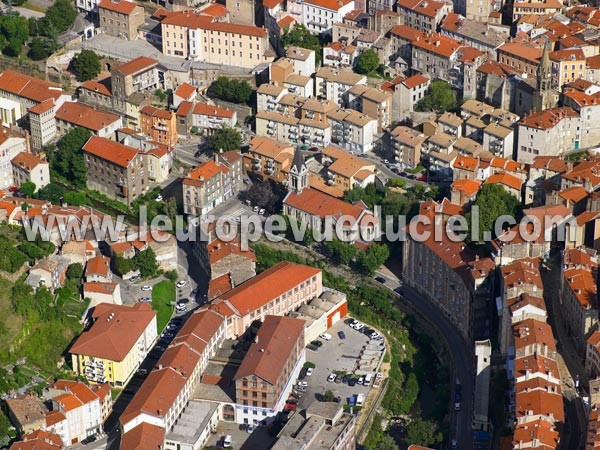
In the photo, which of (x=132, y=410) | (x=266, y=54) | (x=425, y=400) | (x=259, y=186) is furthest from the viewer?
(x=266, y=54)

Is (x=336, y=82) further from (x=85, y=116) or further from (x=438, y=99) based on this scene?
(x=85, y=116)

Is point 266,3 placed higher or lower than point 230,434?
→ higher

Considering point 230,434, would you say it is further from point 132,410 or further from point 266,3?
point 266,3

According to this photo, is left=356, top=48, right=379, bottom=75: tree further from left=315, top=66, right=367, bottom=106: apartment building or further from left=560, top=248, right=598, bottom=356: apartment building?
left=560, top=248, right=598, bottom=356: apartment building

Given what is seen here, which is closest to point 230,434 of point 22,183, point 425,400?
point 425,400

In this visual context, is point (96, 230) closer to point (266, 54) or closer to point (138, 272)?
point (138, 272)

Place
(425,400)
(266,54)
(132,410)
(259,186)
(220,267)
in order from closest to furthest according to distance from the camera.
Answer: (132,410) → (425,400) → (220,267) → (259,186) → (266,54)

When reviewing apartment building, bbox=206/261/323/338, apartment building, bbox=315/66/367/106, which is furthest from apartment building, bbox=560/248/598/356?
apartment building, bbox=315/66/367/106

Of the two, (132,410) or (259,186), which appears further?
(259,186)
